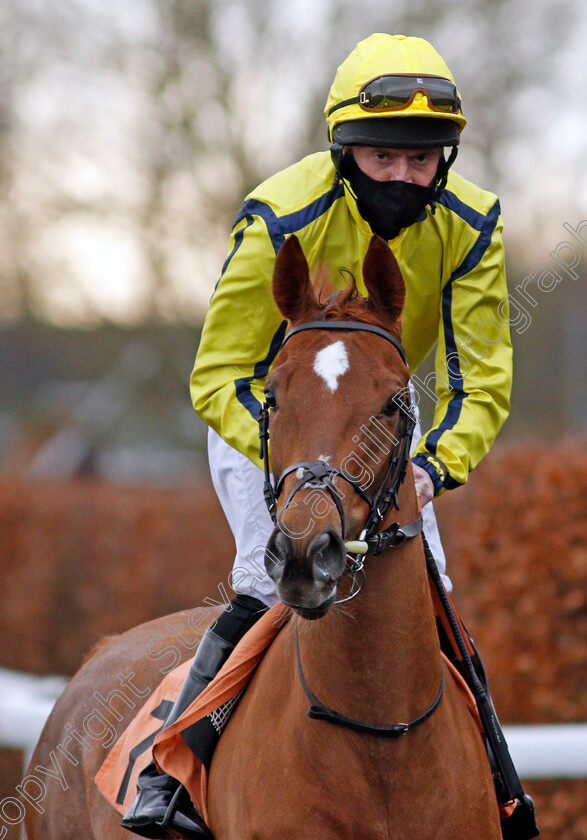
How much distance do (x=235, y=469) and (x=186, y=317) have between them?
11.7 metres

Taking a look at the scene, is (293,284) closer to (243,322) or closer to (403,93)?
(243,322)

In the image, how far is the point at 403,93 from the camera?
3127 mm

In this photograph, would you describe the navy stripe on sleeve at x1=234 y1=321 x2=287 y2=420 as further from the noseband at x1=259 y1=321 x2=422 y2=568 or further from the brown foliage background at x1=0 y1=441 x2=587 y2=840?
the brown foliage background at x1=0 y1=441 x2=587 y2=840

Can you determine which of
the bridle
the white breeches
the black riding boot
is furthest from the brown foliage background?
the bridle

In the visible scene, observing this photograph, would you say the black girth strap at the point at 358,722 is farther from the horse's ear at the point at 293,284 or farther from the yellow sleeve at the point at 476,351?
the horse's ear at the point at 293,284

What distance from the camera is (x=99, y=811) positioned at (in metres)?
4.04

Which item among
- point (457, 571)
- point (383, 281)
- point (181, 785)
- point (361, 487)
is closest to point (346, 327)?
point (383, 281)

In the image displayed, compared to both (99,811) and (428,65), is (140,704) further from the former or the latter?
(428,65)

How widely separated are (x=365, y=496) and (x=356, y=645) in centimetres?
43

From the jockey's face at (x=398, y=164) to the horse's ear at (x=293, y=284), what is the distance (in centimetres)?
54

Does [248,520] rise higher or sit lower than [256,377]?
lower

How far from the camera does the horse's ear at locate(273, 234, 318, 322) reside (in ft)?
9.30

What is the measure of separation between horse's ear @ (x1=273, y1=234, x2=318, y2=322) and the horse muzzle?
828 millimetres

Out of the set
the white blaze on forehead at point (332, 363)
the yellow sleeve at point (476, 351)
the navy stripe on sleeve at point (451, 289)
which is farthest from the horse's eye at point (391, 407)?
the navy stripe on sleeve at point (451, 289)
